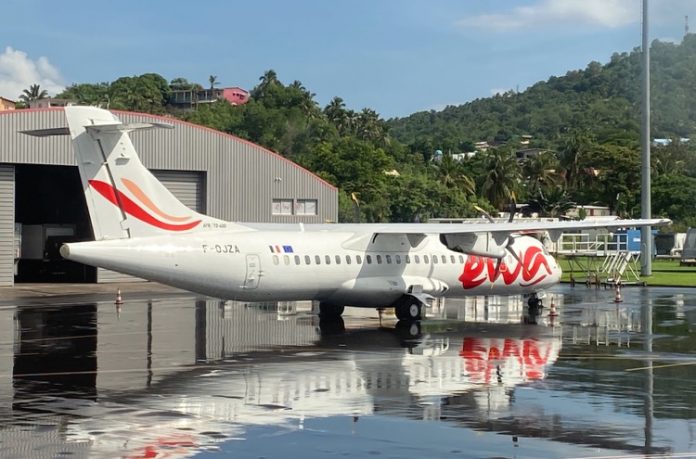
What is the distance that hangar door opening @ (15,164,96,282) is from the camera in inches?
2094

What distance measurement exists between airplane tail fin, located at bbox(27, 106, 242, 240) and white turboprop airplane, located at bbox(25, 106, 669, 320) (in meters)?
0.02

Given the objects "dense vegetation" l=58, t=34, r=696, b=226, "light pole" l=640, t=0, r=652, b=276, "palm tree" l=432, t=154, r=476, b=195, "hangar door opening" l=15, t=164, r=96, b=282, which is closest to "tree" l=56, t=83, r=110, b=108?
"dense vegetation" l=58, t=34, r=696, b=226

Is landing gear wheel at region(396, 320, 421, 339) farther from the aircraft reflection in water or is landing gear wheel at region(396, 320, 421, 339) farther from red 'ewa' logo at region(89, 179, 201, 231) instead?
red 'ewa' logo at region(89, 179, 201, 231)

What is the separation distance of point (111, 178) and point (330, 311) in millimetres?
8472

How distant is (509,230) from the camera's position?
1147 inches

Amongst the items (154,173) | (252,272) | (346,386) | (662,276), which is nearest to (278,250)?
(252,272)

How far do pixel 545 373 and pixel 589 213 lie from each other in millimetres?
84943

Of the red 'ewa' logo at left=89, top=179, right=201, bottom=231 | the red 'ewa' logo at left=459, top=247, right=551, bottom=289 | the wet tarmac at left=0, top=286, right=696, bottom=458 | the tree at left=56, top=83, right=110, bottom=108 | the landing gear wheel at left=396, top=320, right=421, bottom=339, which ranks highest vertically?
the tree at left=56, top=83, right=110, bottom=108

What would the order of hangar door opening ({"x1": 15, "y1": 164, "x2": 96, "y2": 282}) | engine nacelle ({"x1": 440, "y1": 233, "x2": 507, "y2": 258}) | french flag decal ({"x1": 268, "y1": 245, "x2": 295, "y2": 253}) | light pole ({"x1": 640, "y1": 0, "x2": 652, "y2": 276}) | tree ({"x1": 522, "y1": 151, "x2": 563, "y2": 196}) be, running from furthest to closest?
tree ({"x1": 522, "y1": 151, "x2": 563, "y2": 196}) < hangar door opening ({"x1": 15, "y1": 164, "x2": 96, "y2": 282}) < light pole ({"x1": 640, "y1": 0, "x2": 652, "y2": 276}) < engine nacelle ({"x1": 440, "y1": 233, "x2": 507, "y2": 258}) < french flag decal ({"x1": 268, "y1": 245, "x2": 295, "y2": 253})

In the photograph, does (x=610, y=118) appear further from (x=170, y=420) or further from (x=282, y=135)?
(x=170, y=420)

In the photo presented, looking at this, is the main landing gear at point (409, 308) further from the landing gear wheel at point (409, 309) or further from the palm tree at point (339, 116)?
the palm tree at point (339, 116)

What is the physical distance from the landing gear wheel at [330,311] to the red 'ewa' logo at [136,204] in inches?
251

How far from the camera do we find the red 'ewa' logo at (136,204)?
24328 mm

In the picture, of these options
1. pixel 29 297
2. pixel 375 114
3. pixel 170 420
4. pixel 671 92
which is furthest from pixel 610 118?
pixel 170 420
